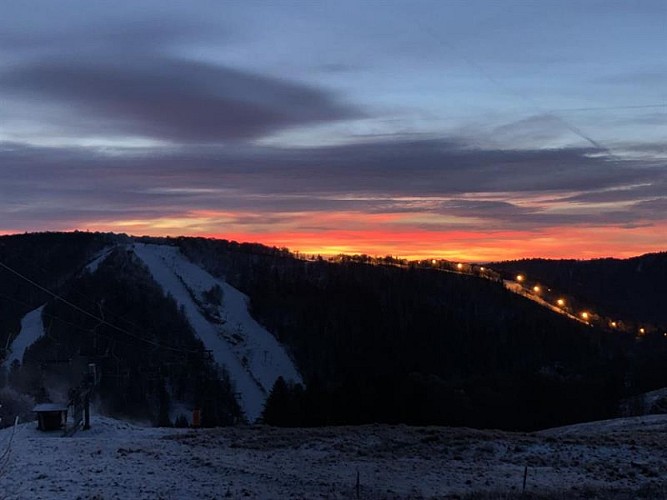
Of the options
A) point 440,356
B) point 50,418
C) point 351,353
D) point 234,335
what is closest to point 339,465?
point 50,418

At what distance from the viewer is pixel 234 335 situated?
150500mm

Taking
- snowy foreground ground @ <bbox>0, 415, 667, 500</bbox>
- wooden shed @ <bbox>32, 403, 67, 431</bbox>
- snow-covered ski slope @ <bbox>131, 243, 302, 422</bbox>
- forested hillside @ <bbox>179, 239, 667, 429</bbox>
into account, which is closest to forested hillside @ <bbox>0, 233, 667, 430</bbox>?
forested hillside @ <bbox>179, 239, 667, 429</bbox>

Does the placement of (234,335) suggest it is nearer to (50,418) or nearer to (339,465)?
(50,418)

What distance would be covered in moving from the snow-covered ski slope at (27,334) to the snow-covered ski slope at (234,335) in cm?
2716

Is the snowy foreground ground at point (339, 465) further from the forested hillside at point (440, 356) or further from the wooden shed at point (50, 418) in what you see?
the forested hillside at point (440, 356)

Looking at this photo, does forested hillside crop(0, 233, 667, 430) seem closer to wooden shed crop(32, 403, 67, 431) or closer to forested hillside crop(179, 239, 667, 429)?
forested hillside crop(179, 239, 667, 429)

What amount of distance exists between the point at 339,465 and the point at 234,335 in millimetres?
124903

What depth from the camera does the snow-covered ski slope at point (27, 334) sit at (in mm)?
131712

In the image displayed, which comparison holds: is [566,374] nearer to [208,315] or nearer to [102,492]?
[208,315]

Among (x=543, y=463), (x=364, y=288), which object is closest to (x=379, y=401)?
(x=543, y=463)

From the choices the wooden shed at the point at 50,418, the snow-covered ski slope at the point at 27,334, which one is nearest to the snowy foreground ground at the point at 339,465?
the wooden shed at the point at 50,418

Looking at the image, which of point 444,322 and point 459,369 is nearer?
point 459,369

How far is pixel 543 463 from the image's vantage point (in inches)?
1121

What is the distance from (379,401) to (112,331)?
86975 millimetres
